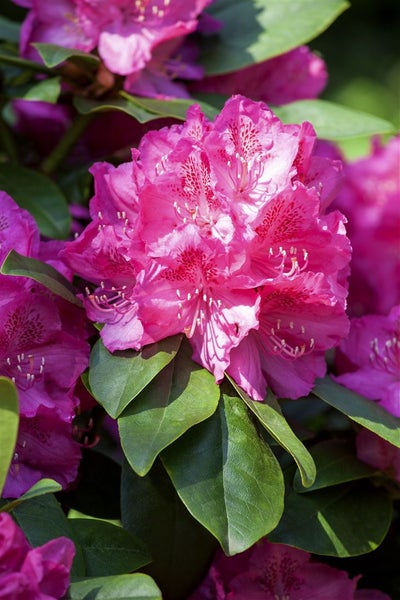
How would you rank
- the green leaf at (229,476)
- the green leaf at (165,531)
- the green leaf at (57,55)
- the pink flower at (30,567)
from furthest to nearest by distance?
the green leaf at (57,55) < the green leaf at (165,531) < the green leaf at (229,476) < the pink flower at (30,567)

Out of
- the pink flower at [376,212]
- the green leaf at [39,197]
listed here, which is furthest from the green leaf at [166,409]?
the pink flower at [376,212]

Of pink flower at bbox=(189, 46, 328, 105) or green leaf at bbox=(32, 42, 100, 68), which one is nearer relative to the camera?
green leaf at bbox=(32, 42, 100, 68)

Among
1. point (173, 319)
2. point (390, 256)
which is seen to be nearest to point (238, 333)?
point (173, 319)

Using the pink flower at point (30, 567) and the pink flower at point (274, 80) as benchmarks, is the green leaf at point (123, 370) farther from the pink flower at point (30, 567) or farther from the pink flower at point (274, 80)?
the pink flower at point (274, 80)

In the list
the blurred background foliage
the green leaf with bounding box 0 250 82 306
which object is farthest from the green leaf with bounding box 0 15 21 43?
the blurred background foliage

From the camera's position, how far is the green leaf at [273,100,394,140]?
1.10 metres

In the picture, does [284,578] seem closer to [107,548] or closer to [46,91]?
[107,548]

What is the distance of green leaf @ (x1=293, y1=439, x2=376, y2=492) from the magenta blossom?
0.44m

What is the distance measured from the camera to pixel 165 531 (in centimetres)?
89

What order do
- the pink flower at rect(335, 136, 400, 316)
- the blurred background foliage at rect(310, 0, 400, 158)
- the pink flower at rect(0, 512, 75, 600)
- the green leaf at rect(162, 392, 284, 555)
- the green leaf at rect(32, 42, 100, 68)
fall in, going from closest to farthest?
the pink flower at rect(0, 512, 75, 600), the green leaf at rect(162, 392, 284, 555), the green leaf at rect(32, 42, 100, 68), the pink flower at rect(335, 136, 400, 316), the blurred background foliage at rect(310, 0, 400, 158)

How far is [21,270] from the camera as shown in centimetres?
81

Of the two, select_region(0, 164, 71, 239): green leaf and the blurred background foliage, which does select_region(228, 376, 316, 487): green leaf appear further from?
the blurred background foliage

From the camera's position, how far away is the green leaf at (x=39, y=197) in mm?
1090

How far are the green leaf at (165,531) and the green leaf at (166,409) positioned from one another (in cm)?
9
